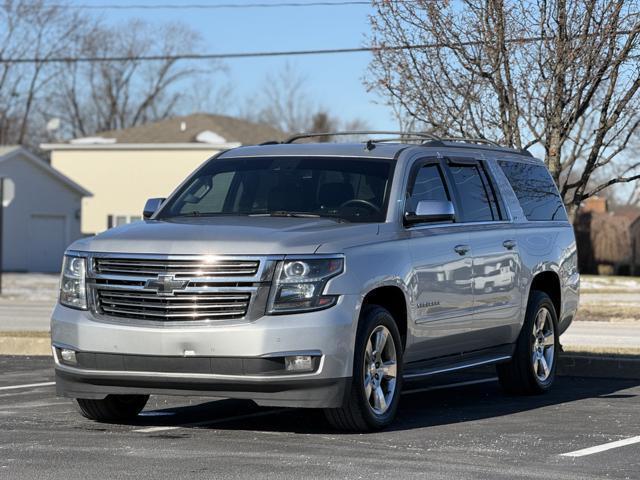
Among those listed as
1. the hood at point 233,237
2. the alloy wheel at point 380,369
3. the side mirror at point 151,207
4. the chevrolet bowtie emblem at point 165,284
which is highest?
the side mirror at point 151,207

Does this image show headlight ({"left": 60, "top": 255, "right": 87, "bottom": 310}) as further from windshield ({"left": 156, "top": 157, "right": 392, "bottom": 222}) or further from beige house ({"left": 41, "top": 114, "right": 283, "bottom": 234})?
beige house ({"left": 41, "top": 114, "right": 283, "bottom": 234})

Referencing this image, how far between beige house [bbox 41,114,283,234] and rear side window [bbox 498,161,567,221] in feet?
146

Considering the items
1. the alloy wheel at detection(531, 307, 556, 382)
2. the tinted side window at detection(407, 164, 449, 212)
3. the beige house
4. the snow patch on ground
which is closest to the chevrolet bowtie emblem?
the tinted side window at detection(407, 164, 449, 212)

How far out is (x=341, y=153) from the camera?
10.4 m

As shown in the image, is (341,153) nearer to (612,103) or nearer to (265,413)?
(265,413)

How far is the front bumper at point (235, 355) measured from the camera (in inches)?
335

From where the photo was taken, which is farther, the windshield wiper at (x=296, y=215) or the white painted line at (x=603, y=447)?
the windshield wiper at (x=296, y=215)

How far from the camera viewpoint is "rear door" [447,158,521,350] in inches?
425

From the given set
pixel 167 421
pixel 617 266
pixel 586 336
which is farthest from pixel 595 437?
pixel 617 266

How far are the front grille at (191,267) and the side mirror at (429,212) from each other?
5.34 feet

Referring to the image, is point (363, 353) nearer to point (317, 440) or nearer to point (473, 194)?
point (317, 440)

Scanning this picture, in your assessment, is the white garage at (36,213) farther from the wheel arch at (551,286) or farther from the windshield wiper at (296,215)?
the windshield wiper at (296,215)

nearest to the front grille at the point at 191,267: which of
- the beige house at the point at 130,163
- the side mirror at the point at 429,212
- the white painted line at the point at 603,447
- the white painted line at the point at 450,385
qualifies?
the side mirror at the point at 429,212

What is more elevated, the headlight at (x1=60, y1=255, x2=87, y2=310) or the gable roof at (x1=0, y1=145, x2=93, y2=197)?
the headlight at (x1=60, y1=255, x2=87, y2=310)
